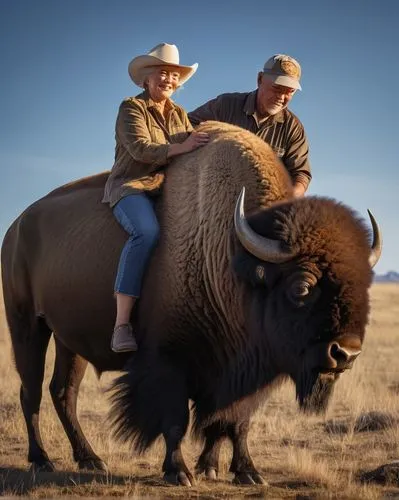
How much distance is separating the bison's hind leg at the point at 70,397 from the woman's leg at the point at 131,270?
1517 mm

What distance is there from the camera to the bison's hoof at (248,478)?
21.7 ft

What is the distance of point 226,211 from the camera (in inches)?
253

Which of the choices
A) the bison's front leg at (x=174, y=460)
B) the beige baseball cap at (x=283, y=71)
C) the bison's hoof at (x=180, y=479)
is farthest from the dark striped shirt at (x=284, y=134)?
the bison's hoof at (x=180, y=479)

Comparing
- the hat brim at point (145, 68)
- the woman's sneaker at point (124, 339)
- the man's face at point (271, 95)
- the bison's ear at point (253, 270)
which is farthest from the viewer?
the man's face at point (271, 95)

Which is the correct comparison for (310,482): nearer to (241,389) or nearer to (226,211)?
(241,389)

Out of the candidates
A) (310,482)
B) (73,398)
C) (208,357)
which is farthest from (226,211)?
(73,398)

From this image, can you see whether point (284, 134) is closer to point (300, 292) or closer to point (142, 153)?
point (142, 153)

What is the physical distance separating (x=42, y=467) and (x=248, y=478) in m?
1.88

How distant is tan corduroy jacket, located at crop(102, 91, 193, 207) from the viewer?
6812 millimetres

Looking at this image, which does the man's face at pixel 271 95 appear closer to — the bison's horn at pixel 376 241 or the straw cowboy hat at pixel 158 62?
the straw cowboy hat at pixel 158 62

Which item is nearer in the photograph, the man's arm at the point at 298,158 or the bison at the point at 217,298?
the bison at the point at 217,298

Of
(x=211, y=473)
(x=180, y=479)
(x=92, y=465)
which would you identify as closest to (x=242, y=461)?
(x=211, y=473)

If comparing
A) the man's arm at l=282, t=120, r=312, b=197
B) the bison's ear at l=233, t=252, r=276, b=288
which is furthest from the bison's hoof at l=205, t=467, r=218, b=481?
the man's arm at l=282, t=120, r=312, b=197

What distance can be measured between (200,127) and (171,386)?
2236mm
